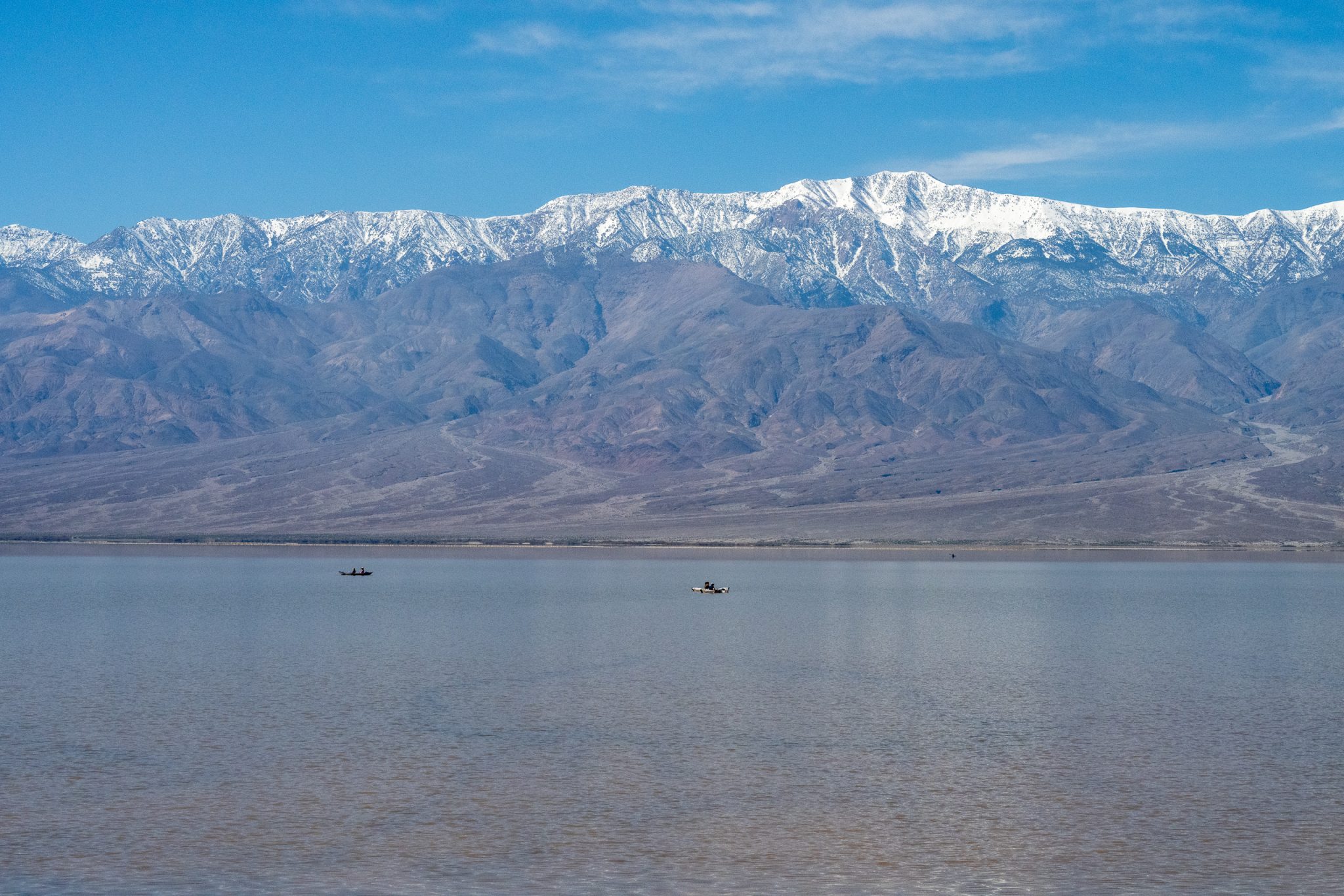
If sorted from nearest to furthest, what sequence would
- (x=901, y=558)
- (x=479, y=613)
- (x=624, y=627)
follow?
(x=624, y=627) < (x=479, y=613) < (x=901, y=558)

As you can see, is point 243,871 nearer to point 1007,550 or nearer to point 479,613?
point 479,613

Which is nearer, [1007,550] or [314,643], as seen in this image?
[314,643]

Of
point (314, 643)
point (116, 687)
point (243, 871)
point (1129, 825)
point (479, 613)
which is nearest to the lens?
point (243, 871)

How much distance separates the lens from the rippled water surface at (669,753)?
30797mm

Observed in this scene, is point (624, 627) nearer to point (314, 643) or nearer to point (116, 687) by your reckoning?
point (314, 643)

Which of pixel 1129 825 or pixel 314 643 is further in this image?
pixel 314 643

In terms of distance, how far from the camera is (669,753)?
4284cm

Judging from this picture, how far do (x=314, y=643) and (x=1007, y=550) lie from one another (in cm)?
14262

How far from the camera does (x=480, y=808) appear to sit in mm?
35719

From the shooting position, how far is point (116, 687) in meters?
56.2

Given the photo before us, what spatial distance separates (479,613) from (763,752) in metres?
51.6

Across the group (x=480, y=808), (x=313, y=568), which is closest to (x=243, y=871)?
(x=480, y=808)

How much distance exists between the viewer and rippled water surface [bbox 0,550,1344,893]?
30.8 meters

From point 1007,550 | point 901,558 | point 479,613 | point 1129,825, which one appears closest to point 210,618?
point 479,613
